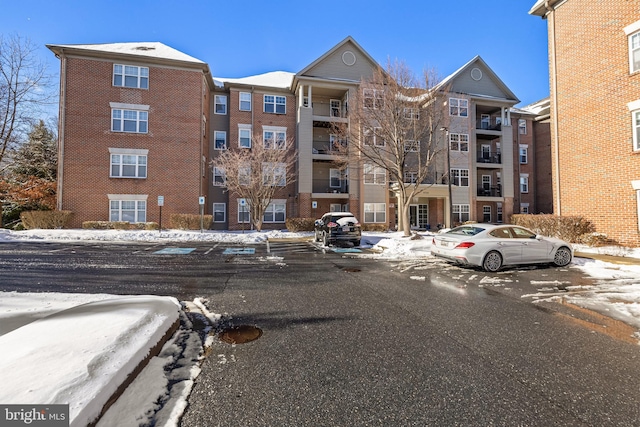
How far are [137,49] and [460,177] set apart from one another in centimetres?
3030

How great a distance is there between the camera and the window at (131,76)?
77.2 feet

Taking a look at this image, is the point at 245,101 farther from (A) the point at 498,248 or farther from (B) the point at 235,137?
(A) the point at 498,248

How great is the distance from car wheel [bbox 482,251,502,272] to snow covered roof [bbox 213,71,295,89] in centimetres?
2427

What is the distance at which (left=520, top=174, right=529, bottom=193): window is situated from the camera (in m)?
33.8

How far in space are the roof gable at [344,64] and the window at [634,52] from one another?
17.0 meters

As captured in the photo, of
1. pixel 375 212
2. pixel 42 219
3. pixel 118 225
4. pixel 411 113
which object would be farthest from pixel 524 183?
pixel 42 219

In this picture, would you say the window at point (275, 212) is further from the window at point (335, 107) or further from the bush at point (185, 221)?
the window at point (335, 107)

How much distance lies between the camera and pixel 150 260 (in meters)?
10.2

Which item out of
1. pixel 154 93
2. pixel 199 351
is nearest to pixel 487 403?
pixel 199 351

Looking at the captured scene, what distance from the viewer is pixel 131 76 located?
78.1 feet

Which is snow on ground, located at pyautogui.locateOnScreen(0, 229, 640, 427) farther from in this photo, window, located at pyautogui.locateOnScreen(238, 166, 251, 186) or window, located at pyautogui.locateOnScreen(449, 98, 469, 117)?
window, located at pyautogui.locateOnScreen(449, 98, 469, 117)

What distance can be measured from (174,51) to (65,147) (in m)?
11.8

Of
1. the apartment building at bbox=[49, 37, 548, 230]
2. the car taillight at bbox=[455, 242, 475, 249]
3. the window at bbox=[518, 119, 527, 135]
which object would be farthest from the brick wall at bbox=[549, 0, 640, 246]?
the window at bbox=[518, 119, 527, 135]

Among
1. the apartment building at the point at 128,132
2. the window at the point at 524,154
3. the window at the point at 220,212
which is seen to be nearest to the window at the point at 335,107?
the apartment building at the point at 128,132
